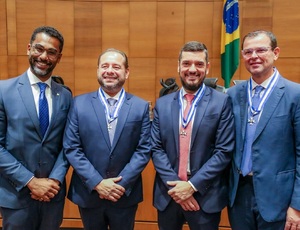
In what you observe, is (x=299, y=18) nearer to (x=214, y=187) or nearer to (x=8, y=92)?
(x=214, y=187)

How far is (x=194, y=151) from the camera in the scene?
208cm

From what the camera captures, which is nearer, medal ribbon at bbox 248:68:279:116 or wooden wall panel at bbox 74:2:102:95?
medal ribbon at bbox 248:68:279:116

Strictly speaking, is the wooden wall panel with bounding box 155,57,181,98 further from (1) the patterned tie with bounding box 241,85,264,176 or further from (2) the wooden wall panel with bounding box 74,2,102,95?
(1) the patterned tie with bounding box 241,85,264,176

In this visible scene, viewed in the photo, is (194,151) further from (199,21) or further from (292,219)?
(199,21)

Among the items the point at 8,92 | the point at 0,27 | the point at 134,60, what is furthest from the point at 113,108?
the point at 0,27

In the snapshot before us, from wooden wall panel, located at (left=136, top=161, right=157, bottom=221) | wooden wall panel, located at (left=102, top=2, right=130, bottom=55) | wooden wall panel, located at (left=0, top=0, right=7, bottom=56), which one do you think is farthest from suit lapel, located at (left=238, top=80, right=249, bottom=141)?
wooden wall panel, located at (left=0, top=0, right=7, bottom=56)

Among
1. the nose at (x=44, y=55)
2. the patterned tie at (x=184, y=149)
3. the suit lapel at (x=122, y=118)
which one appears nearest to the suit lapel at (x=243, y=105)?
the patterned tie at (x=184, y=149)

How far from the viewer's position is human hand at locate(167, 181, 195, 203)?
6.63 feet

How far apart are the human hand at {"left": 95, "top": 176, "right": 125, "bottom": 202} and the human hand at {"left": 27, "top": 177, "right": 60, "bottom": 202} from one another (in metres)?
0.28

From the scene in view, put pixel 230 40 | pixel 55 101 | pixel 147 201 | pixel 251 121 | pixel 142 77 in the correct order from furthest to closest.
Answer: pixel 142 77
pixel 230 40
pixel 147 201
pixel 55 101
pixel 251 121

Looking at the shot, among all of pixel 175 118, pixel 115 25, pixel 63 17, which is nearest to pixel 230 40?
pixel 115 25

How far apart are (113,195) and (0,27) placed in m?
3.44

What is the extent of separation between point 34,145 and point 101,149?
0.43 metres

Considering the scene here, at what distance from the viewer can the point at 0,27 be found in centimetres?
445
